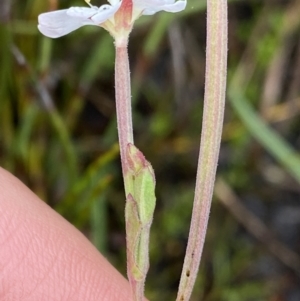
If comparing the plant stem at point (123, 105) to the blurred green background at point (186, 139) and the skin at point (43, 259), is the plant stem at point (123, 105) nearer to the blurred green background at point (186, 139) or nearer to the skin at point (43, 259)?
the skin at point (43, 259)

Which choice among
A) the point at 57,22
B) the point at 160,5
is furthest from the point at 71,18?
the point at 160,5

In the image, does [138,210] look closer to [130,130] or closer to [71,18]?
[130,130]

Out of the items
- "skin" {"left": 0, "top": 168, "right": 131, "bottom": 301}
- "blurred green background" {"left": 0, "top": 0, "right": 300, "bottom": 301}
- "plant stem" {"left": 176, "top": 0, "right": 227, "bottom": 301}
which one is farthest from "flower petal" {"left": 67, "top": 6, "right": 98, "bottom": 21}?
"blurred green background" {"left": 0, "top": 0, "right": 300, "bottom": 301}

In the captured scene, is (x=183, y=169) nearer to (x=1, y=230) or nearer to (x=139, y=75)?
(x=139, y=75)

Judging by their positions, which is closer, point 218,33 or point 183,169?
point 218,33

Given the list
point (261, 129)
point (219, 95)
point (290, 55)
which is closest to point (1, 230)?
point (219, 95)

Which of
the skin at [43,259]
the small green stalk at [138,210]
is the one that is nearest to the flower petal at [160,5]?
the small green stalk at [138,210]

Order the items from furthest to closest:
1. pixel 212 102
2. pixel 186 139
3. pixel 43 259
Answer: pixel 186 139 < pixel 43 259 < pixel 212 102

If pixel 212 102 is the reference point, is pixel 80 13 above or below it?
above
